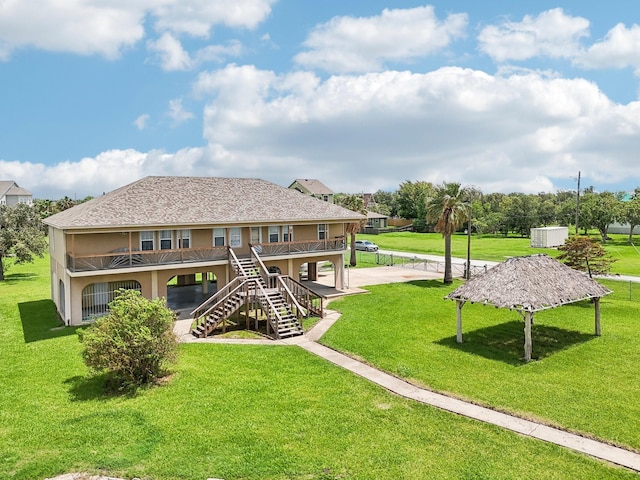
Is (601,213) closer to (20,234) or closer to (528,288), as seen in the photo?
(528,288)

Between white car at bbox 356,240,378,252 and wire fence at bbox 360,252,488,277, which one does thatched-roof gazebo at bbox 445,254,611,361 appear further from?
white car at bbox 356,240,378,252

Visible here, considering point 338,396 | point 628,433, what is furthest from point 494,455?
point 338,396

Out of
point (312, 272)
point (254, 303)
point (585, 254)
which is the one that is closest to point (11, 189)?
point (312, 272)

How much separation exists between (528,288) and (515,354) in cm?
289

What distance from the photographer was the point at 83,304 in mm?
27453

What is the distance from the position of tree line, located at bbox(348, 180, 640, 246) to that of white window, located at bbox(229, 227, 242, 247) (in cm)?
1619

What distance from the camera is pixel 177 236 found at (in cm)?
2825

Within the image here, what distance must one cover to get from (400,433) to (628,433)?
20.5ft

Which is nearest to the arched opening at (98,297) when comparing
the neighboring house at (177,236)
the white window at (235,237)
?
the neighboring house at (177,236)

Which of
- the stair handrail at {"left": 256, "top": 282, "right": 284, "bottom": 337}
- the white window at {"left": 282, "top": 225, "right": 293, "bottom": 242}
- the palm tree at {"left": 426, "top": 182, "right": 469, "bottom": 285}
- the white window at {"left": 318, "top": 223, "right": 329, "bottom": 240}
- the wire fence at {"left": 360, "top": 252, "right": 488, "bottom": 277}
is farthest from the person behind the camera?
the wire fence at {"left": 360, "top": 252, "right": 488, "bottom": 277}

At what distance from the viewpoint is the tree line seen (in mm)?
71750

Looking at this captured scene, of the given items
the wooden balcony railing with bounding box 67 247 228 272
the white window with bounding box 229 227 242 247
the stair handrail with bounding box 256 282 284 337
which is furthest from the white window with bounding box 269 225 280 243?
the stair handrail with bounding box 256 282 284 337

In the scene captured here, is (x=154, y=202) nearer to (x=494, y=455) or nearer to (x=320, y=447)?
(x=320, y=447)

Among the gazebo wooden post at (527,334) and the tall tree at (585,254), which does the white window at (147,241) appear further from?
the tall tree at (585,254)
